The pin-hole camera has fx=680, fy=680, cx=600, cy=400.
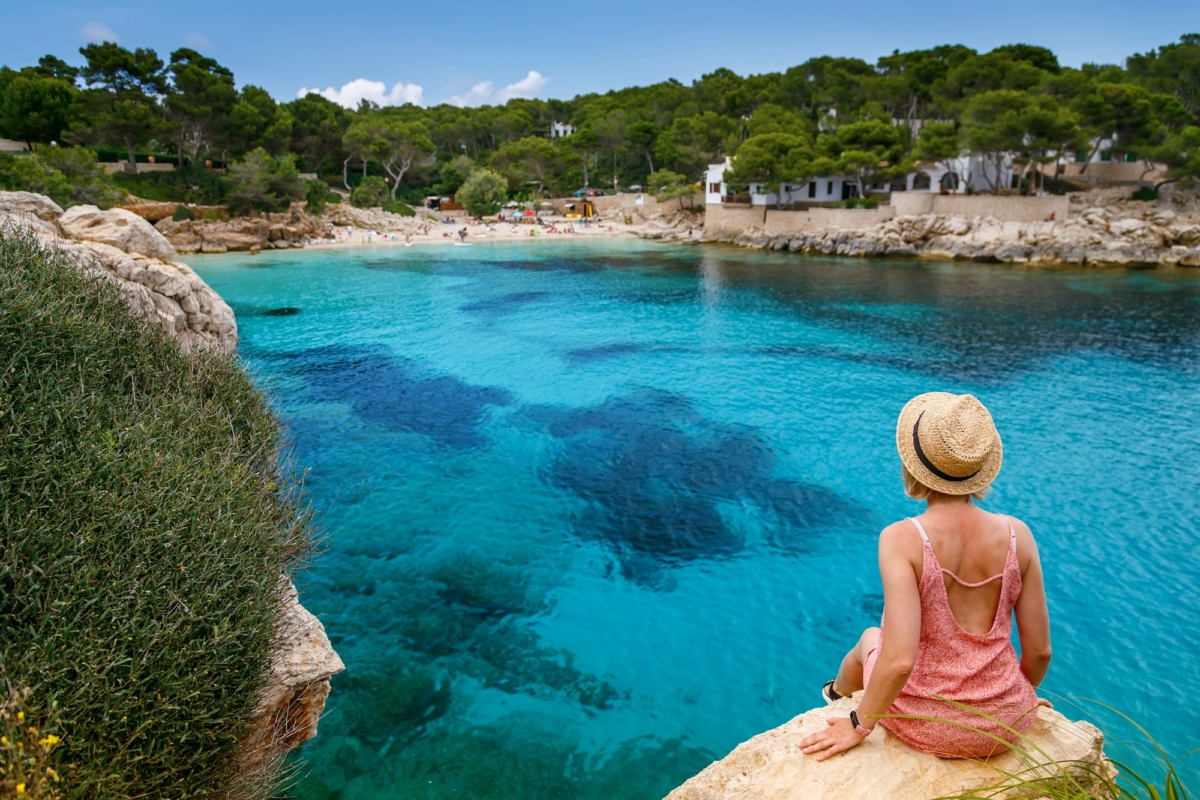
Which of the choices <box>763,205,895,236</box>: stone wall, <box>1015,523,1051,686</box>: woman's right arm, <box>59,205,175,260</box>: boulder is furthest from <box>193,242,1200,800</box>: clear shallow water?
<box>763,205,895,236</box>: stone wall

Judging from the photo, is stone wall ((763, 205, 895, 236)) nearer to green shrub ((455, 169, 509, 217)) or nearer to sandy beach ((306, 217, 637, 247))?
sandy beach ((306, 217, 637, 247))

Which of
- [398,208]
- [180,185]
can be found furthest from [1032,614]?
[398,208]

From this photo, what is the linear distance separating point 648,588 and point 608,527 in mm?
1805

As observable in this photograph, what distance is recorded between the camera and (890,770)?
3.19m

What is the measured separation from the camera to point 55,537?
14.6 ft

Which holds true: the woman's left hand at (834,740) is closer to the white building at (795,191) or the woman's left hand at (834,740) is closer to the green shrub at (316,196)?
the white building at (795,191)

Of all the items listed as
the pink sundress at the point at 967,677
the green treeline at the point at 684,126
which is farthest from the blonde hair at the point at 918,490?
the green treeline at the point at 684,126

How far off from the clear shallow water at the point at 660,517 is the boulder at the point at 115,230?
161 inches

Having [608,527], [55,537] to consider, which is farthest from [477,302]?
[55,537]

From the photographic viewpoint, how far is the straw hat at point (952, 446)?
2.98 meters

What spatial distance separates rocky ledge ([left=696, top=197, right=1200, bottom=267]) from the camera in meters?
42.0

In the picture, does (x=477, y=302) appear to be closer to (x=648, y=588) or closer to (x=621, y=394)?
(x=621, y=394)

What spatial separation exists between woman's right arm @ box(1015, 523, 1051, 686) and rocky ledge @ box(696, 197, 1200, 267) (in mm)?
48167

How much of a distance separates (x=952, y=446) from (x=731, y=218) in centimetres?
6010
